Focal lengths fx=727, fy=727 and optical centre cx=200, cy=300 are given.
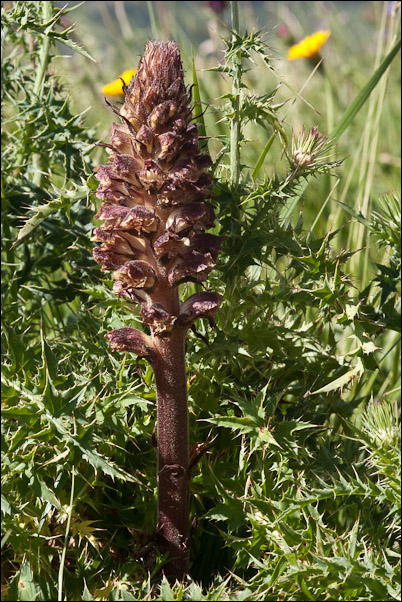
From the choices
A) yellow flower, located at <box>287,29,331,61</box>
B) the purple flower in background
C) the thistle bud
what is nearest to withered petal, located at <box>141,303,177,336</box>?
the thistle bud

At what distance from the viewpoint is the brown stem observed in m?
1.58

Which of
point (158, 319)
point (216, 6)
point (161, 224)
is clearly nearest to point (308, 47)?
point (216, 6)

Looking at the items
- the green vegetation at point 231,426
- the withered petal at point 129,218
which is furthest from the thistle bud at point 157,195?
the green vegetation at point 231,426

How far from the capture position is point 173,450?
1.61 metres

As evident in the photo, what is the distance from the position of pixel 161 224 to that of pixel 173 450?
500 millimetres

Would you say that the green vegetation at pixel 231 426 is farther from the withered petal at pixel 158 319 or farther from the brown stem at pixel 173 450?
the withered petal at pixel 158 319

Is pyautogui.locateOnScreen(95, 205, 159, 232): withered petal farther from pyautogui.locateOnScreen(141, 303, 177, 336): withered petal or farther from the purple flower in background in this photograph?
the purple flower in background

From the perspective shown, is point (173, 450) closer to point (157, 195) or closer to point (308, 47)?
point (157, 195)

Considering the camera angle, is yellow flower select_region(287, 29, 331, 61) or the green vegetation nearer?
the green vegetation

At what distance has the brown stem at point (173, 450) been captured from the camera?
1576 millimetres

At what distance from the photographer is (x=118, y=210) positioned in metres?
1.49

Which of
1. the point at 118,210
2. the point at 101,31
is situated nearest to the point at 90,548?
the point at 118,210

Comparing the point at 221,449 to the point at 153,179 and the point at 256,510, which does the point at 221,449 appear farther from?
the point at 153,179

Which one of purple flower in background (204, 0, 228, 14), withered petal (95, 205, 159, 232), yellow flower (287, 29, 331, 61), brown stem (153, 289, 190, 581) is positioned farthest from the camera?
purple flower in background (204, 0, 228, 14)
